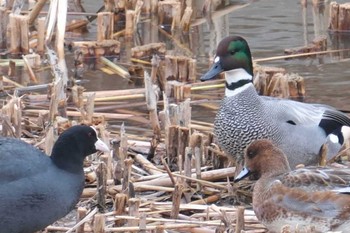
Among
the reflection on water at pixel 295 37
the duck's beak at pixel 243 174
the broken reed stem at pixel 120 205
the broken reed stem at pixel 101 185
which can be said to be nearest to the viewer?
the broken reed stem at pixel 120 205

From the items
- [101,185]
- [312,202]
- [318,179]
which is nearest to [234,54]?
[101,185]

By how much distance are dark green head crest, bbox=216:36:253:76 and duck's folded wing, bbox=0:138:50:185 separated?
6.54 ft

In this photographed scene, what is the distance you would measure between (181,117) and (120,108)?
1.59 metres

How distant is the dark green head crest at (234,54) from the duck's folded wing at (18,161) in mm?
1995

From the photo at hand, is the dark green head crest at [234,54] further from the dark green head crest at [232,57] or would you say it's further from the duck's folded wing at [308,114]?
the duck's folded wing at [308,114]

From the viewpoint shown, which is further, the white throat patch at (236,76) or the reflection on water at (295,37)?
the reflection on water at (295,37)

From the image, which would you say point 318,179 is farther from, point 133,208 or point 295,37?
point 295,37

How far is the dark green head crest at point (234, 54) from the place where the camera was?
7707 mm

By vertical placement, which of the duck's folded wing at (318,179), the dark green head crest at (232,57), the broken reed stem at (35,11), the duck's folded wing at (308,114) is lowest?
the duck's folded wing at (318,179)

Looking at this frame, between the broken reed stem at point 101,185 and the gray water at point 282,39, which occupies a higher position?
the gray water at point 282,39

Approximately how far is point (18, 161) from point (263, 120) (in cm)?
202

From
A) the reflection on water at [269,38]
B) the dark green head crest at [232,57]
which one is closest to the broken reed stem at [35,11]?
the reflection on water at [269,38]

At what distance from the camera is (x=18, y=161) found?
19.9ft

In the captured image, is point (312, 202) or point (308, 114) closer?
point (312, 202)
